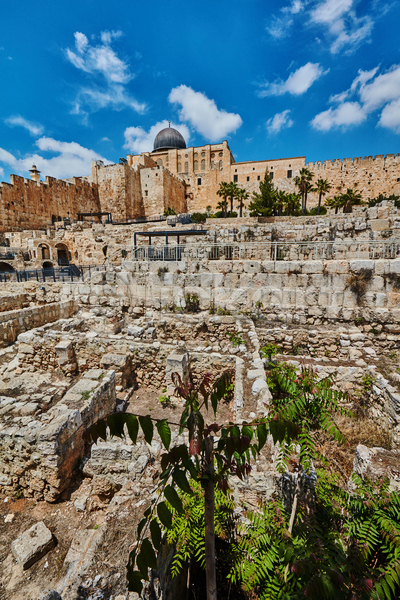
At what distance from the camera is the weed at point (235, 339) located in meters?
7.88

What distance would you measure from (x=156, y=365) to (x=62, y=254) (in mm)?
25856

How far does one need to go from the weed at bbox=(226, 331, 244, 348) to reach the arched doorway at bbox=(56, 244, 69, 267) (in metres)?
24.9

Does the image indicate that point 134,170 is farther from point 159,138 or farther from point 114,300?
point 114,300

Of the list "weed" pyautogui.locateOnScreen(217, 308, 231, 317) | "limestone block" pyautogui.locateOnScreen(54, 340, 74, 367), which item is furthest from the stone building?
"weed" pyautogui.locateOnScreen(217, 308, 231, 317)

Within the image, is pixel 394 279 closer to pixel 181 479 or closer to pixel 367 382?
pixel 367 382

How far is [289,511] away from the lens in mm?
3092

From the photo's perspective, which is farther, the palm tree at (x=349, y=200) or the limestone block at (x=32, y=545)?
the palm tree at (x=349, y=200)

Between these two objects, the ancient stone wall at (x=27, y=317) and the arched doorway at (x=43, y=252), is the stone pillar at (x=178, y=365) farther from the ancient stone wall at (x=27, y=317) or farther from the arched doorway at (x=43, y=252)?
the arched doorway at (x=43, y=252)

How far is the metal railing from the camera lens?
10234 millimetres

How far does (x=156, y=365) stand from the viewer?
7605mm

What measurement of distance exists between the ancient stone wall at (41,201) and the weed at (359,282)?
33604 mm

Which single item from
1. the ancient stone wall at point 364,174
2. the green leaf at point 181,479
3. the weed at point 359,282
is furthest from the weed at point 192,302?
the ancient stone wall at point 364,174

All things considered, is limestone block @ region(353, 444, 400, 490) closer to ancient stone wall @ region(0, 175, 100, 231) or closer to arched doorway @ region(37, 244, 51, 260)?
arched doorway @ region(37, 244, 51, 260)

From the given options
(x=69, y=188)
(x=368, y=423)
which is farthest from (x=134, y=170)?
(x=368, y=423)
